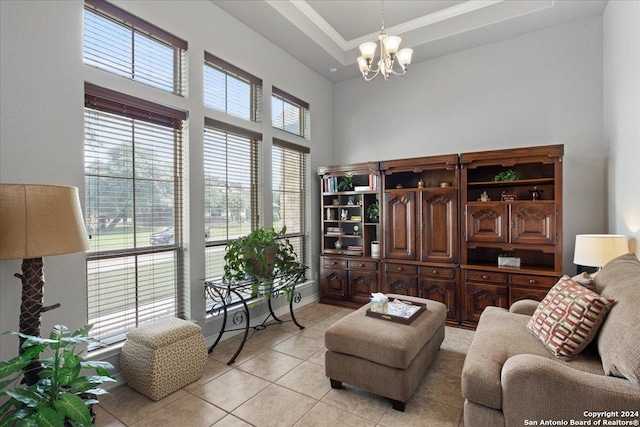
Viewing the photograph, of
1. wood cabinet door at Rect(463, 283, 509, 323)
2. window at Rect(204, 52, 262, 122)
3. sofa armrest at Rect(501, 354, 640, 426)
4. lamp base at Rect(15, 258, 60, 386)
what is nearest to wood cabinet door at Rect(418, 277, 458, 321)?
wood cabinet door at Rect(463, 283, 509, 323)

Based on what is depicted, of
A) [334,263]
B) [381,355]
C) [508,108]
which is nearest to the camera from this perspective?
[381,355]

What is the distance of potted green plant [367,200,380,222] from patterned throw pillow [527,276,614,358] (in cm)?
264

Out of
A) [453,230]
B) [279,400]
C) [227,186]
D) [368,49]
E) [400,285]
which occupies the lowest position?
[279,400]

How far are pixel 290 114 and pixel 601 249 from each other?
13.0 ft

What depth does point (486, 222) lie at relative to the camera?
3.85 metres

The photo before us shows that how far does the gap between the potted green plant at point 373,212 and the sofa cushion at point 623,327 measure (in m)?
2.79

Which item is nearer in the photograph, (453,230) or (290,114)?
(453,230)

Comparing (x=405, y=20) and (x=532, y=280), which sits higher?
(x=405, y=20)

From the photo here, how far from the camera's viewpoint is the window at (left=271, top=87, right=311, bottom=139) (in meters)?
4.44

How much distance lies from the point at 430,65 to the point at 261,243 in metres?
3.62

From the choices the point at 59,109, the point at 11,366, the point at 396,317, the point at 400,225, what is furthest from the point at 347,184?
the point at 11,366

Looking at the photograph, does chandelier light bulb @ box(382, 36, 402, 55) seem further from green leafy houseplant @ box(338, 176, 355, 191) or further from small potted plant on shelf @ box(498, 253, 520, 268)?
small potted plant on shelf @ box(498, 253, 520, 268)

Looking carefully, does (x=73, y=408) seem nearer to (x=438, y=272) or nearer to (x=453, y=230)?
(x=438, y=272)

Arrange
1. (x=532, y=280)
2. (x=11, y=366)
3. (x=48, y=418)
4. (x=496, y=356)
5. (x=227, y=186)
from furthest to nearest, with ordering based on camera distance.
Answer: (x=227, y=186)
(x=532, y=280)
(x=496, y=356)
(x=11, y=366)
(x=48, y=418)
